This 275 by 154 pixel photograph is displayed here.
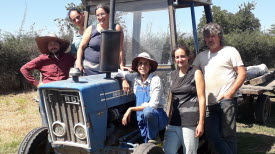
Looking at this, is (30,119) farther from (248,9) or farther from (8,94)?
(248,9)

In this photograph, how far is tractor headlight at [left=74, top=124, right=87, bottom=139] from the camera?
3473 mm

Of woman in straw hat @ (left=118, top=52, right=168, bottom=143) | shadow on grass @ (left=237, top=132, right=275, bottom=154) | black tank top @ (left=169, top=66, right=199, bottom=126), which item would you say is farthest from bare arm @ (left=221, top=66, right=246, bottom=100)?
shadow on grass @ (left=237, top=132, right=275, bottom=154)

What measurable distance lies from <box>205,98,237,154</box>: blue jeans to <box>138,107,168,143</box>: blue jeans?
70 centimetres

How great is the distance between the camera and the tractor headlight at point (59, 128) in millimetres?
3596

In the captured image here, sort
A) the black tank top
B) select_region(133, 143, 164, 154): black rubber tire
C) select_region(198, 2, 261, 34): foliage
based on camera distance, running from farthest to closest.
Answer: select_region(198, 2, 261, 34): foliage
the black tank top
select_region(133, 143, 164, 154): black rubber tire

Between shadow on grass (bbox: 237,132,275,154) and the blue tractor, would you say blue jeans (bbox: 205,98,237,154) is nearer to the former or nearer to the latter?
the blue tractor

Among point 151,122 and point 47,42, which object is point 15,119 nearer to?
point 47,42

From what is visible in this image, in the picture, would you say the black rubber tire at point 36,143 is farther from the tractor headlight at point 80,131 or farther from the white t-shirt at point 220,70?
the white t-shirt at point 220,70

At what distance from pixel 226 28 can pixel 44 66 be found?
22606mm

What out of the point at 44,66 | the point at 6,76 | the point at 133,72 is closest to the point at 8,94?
the point at 6,76

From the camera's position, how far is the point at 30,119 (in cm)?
816

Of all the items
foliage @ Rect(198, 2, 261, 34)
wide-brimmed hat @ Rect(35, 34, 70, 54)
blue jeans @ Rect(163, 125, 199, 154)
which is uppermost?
foliage @ Rect(198, 2, 261, 34)

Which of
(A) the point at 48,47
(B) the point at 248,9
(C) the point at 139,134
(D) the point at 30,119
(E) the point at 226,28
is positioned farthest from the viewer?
(B) the point at 248,9

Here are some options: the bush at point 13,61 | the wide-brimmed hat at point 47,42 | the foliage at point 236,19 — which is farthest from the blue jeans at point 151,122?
the foliage at point 236,19
